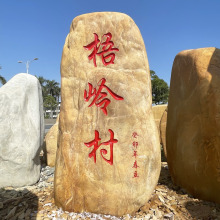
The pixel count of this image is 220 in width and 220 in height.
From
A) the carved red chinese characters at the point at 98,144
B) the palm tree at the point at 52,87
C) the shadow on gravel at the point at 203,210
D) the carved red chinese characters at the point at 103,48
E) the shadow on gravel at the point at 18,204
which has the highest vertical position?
the palm tree at the point at 52,87

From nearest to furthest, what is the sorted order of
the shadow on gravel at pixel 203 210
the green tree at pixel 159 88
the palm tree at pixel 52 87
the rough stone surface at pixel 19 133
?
the shadow on gravel at pixel 203 210 → the rough stone surface at pixel 19 133 → the green tree at pixel 159 88 → the palm tree at pixel 52 87

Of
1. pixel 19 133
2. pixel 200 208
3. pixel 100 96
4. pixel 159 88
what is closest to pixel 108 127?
pixel 100 96

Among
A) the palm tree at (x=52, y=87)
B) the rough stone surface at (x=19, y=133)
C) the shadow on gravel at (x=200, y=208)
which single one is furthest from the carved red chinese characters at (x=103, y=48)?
the palm tree at (x=52, y=87)

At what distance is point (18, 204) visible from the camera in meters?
3.05

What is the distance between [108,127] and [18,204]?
1848 millimetres

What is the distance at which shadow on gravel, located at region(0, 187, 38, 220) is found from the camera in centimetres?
274

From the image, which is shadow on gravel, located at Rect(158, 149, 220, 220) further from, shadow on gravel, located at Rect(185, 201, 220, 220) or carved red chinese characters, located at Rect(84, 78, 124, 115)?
carved red chinese characters, located at Rect(84, 78, 124, 115)

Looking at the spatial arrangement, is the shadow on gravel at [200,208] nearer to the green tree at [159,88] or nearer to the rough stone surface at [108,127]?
the rough stone surface at [108,127]

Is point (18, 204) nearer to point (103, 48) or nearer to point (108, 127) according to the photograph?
point (108, 127)

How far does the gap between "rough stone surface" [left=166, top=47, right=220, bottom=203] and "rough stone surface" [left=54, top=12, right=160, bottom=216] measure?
0.68m

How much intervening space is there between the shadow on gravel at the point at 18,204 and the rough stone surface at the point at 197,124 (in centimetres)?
240

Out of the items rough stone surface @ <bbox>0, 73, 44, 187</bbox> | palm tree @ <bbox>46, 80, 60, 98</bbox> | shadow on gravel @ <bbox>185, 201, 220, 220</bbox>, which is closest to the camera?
shadow on gravel @ <bbox>185, 201, 220, 220</bbox>

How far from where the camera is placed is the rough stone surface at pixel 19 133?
365 centimetres

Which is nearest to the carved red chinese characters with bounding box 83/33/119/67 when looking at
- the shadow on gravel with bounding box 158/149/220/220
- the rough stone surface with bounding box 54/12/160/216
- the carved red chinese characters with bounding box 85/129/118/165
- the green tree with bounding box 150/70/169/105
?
the rough stone surface with bounding box 54/12/160/216
